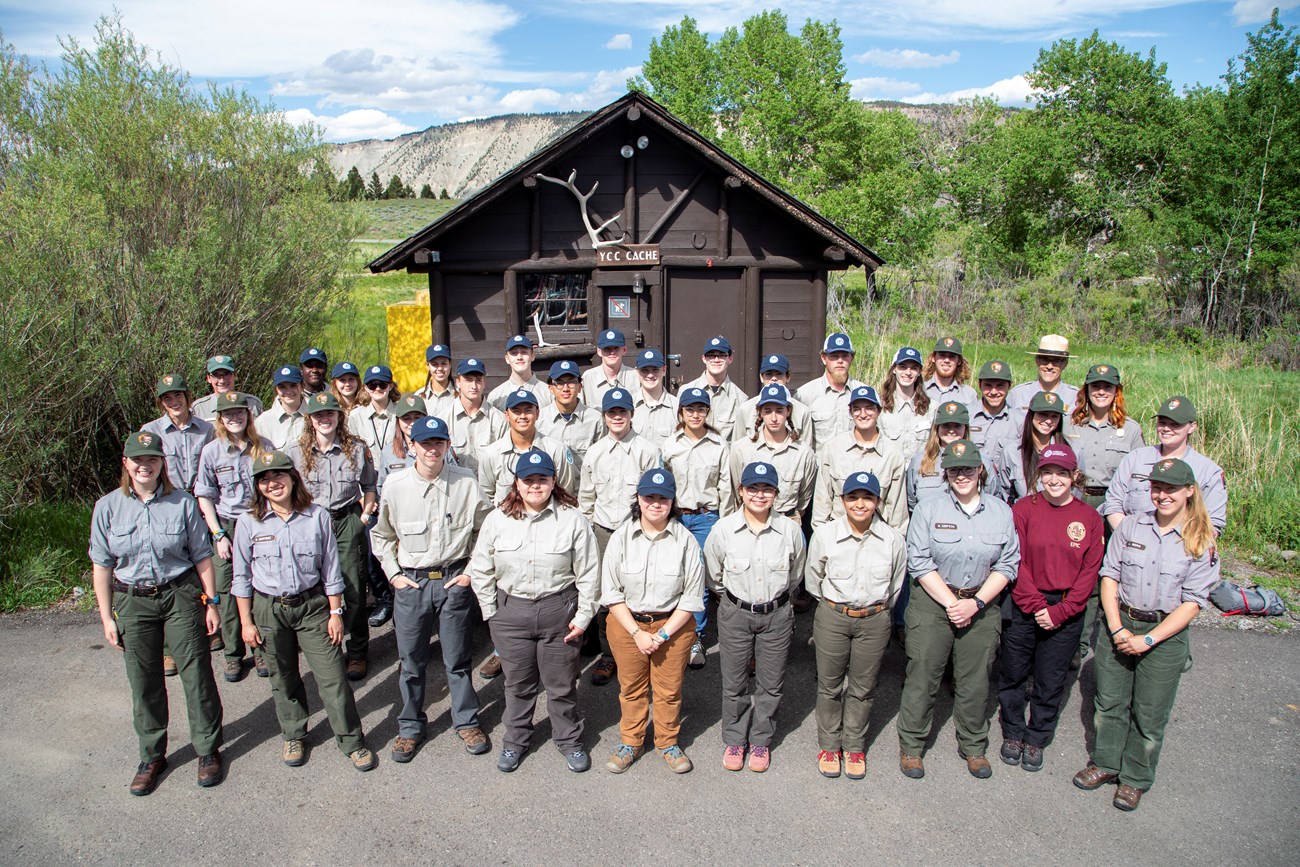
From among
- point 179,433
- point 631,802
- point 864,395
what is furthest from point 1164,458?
point 179,433

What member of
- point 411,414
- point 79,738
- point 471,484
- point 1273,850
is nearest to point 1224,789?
point 1273,850

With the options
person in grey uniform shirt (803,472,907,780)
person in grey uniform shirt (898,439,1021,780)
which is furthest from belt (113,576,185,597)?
person in grey uniform shirt (898,439,1021,780)

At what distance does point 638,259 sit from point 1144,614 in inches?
271

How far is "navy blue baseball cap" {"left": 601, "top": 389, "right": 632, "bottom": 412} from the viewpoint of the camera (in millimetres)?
6016

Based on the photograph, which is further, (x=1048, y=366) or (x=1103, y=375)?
(x=1048, y=366)

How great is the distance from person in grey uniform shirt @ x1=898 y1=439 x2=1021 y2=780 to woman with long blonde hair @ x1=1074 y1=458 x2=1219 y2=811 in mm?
598

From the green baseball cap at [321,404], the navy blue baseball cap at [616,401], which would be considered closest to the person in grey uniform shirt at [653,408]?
the navy blue baseball cap at [616,401]

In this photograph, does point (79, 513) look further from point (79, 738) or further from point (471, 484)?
point (471, 484)

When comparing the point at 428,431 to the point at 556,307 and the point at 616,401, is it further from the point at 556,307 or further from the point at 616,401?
the point at 556,307

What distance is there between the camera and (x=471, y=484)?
17.7 feet

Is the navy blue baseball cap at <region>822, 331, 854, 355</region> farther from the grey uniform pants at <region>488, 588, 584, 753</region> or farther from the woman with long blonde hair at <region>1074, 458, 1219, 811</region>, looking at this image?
the grey uniform pants at <region>488, 588, 584, 753</region>

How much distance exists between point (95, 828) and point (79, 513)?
4.86m

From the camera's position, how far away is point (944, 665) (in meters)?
5.02

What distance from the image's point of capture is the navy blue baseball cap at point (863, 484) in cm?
477
